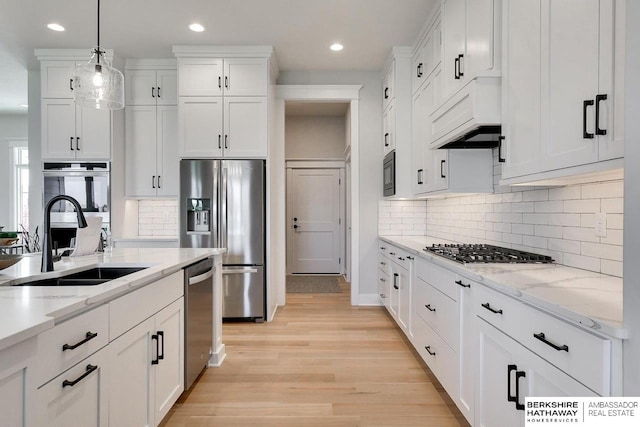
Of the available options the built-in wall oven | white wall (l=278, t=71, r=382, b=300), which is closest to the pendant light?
the built-in wall oven

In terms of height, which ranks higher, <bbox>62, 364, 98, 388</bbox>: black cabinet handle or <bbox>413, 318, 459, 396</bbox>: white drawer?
<bbox>62, 364, 98, 388</bbox>: black cabinet handle

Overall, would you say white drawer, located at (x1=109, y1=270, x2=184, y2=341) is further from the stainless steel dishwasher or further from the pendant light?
the pendant light

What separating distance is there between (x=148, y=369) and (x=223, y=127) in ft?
9.19

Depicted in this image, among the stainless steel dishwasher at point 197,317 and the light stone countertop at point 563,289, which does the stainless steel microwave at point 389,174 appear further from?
the stainless steel dishwasher at point 197,317

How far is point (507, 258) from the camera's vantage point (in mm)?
2082

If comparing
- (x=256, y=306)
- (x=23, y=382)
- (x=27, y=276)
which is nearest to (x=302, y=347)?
(x=256, y=306)

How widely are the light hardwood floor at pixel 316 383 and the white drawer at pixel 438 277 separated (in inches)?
28.1

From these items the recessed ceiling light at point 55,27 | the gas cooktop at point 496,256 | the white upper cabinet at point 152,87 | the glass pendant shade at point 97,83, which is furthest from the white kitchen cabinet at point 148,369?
the recessed ceiling light at point 55,27

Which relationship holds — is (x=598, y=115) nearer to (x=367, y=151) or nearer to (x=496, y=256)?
(x=496, y=256)

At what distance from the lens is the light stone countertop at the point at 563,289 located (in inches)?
39.7

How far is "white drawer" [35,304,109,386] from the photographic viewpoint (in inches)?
41.3

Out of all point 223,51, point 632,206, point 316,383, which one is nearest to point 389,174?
point 223,51

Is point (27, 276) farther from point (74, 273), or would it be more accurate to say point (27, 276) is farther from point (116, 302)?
point (116, 302)

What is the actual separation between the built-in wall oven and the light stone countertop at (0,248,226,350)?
6.62ft
